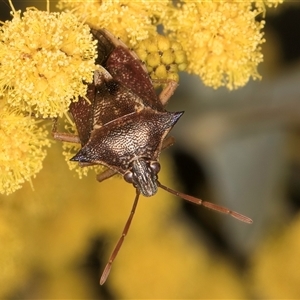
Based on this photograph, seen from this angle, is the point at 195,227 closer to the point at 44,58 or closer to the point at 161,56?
the point at 161,56

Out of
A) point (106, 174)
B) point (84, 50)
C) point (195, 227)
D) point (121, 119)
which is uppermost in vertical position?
point (84, 50)

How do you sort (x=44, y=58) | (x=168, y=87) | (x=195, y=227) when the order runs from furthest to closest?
(x=195, y=227)
(x=168, y=87)
(x=44, y=58)

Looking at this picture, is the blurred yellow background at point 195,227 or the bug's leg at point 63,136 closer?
the bug's leg at point 63,136

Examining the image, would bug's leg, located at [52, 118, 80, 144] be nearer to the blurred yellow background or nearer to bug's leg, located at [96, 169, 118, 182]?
bug's leg, located at [96, 169, 118, 182]

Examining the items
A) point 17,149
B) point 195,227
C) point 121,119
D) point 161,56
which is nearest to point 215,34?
point 161,56

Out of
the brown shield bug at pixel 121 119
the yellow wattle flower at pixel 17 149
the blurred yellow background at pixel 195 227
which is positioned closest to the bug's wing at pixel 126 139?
the brown shield bug at pixel 121 119


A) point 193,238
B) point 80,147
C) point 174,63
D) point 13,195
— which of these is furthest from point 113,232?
point 174,63

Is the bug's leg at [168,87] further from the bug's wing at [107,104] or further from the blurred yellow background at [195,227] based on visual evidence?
the blurred yellow background at [195,227]

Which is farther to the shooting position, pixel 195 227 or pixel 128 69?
pixel 195 227
